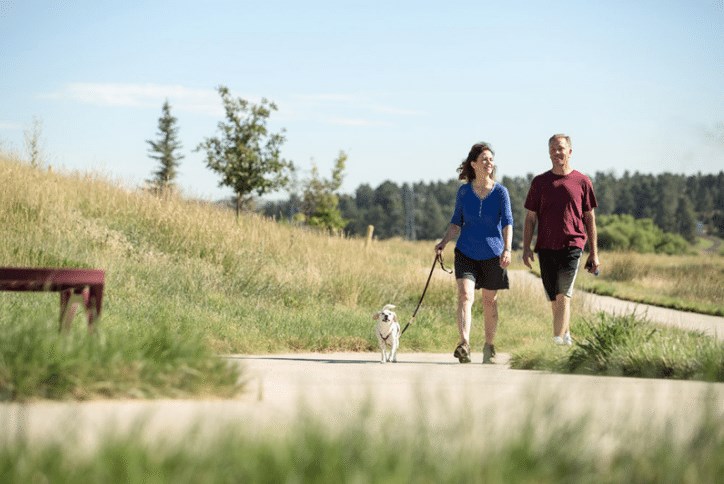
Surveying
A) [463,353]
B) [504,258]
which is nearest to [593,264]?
[504,258]

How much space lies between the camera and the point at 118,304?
12.4 metres

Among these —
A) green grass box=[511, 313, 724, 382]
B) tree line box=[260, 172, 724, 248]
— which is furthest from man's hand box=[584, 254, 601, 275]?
tree line box=[260, 172, 724, 248]

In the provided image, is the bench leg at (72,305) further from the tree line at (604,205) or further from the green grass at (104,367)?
the tree line at (604,205)

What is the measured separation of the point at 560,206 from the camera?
32.3 feet

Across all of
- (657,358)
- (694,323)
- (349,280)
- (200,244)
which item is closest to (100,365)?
(657,358)

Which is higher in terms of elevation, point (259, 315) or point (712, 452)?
point (712, 452)

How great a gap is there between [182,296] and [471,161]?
5.25 m

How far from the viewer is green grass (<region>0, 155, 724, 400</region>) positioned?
5.23 metres

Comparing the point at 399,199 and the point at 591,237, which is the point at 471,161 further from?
the point at 399,199

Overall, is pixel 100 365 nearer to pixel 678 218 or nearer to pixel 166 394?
pixel 166 394

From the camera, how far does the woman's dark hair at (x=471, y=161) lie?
33.9 feet

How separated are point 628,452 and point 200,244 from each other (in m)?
14.5

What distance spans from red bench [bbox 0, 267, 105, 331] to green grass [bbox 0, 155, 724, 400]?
0.29m

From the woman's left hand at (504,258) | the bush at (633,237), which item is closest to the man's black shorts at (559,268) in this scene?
the woman's left hand at (504,258)
